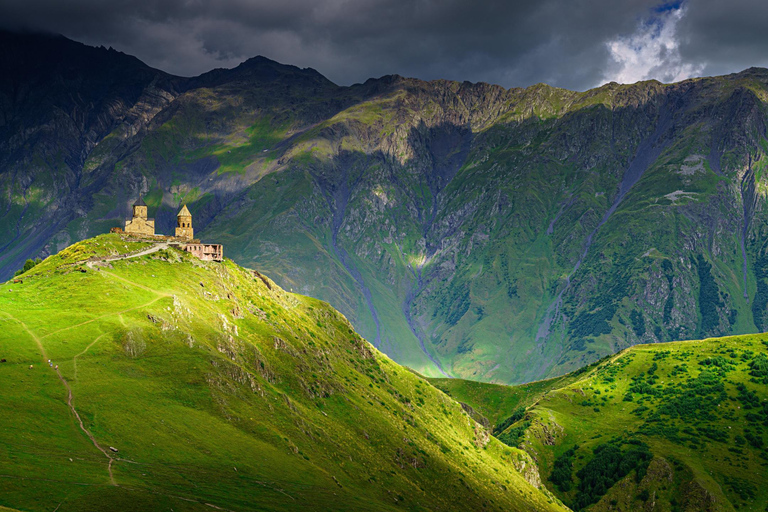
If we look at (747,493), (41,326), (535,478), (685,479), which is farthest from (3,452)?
(747,493)

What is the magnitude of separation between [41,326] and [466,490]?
8736 cm

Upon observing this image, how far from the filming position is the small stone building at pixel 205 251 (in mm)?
157500

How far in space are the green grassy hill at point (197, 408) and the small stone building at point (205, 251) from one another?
4.61 metres

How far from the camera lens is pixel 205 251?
16038 cm

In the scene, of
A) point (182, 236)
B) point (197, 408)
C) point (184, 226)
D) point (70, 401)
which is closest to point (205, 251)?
point (182, 236)

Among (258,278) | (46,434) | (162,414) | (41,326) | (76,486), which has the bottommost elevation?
(76,486)

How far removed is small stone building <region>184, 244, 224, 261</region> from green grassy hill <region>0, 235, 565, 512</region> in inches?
181

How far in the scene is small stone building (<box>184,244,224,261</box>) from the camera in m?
158

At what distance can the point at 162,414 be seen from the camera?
93000 mm

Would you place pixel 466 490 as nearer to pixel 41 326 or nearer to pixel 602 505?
pixel 602 505

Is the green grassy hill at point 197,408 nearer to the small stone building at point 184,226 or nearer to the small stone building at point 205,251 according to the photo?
the small stone building at point 205,251

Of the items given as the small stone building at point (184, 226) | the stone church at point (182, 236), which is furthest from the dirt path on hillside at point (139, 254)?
the small stone building at point (184, 226)

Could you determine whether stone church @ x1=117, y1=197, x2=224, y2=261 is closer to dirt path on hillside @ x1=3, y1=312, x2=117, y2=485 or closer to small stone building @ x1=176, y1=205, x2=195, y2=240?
small stone building @ x1=176, y1=205, x2=195, y2=240

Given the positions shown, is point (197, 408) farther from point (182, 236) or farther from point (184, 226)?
point (184, 226)
